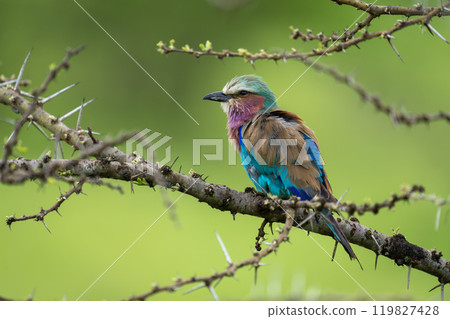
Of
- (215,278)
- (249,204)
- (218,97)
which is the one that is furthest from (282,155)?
(215,278)

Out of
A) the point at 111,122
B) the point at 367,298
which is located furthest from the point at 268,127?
the point at 111,122

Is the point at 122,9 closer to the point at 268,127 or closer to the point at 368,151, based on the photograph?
the point at 368,151

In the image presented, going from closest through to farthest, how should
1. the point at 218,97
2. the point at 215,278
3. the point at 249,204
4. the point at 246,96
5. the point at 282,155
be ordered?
the point at 215,278, the point at 249,204, the point at 282,155, the point at 246,96, the point at 218,97

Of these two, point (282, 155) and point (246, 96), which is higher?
point (246, 96)

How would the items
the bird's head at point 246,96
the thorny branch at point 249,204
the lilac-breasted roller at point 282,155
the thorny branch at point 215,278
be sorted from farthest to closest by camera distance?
the bird's head at point 246,96 < the lilac-breasted roller at point 282,155 < the thorny branch at point 249,204 < the thorny branch at point 215,278

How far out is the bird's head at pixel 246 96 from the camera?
16.7 ft

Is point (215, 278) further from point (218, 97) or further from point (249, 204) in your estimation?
point (218, 97)

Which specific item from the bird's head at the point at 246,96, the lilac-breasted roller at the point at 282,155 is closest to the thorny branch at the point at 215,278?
the lilac-breasted roller at the point at 282,155

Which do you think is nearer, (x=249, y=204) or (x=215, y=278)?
(x=215, y=278)

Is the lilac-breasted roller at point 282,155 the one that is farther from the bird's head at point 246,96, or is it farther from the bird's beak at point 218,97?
the bird's beak at point 218,97

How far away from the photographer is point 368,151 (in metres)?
7.35

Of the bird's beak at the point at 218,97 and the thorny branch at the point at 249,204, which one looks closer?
the thorny branch at the point at 249,204

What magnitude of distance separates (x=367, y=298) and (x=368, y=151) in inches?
174

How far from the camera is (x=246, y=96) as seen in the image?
5160 mm
